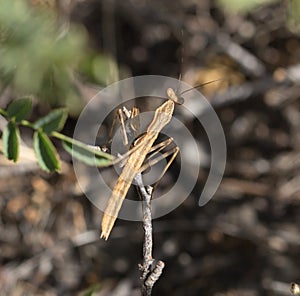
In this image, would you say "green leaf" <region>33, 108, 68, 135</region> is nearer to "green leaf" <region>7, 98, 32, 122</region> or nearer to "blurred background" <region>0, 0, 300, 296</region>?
"green leaf" <region>7, 98, 32, 122</region>

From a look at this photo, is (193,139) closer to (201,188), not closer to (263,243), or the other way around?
(201,188)

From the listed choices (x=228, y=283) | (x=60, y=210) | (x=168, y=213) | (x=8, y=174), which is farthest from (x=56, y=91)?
(x=228, y=283)

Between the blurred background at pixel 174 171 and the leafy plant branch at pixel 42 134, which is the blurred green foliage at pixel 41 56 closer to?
the blurred background at pixel 174 171

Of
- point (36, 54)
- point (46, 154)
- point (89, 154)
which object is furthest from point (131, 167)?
point (36, 54)

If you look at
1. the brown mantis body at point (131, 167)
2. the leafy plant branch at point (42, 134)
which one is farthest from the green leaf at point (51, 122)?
the brown mantis body at point (131, 167)

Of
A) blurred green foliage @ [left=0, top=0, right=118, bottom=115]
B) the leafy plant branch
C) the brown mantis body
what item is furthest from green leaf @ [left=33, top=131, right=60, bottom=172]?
blurred green foliage @ [left=0, top=0, right=118, bottom=115]

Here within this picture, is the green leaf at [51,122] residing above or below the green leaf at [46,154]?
above
